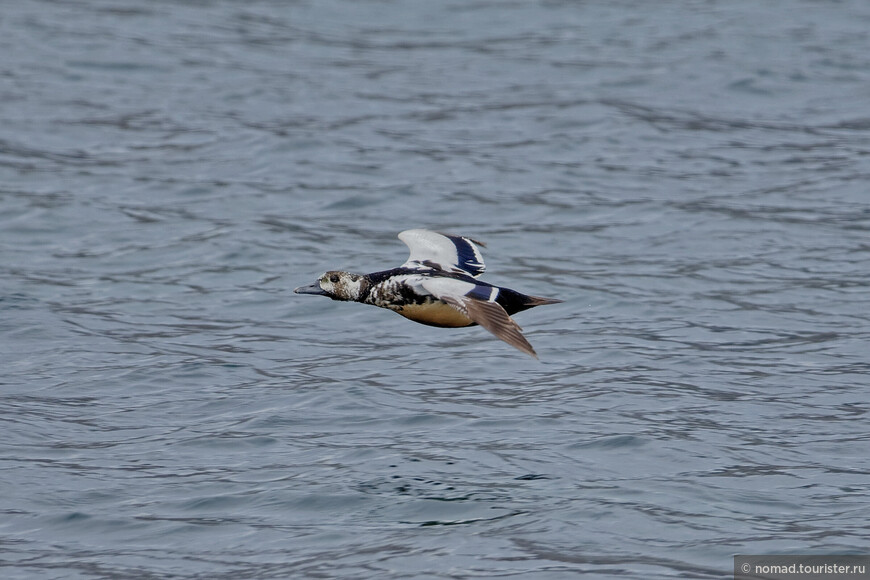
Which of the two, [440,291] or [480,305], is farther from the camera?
[440,291]

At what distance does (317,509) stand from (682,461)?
2.09 meters

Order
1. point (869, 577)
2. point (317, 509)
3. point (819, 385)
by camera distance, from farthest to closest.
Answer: point (819, 385)
point (317, 509)
point (869, 577)

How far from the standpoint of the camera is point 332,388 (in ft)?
29.6

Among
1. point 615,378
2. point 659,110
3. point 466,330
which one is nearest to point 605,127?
point 659,110

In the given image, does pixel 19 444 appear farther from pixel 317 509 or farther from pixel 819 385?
pixel 819 385

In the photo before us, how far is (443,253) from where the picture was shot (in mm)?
8805

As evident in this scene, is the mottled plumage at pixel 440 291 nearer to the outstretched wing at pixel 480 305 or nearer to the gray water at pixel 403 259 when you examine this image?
the outstretched wing at pixel 480 305

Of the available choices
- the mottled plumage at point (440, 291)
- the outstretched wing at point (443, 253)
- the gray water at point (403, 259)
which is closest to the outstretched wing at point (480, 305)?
the mottled plumage at point (440, 291)

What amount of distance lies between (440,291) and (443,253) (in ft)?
4.47

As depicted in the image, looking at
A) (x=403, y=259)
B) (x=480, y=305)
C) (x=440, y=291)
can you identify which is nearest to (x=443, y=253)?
(x=440, y=291)

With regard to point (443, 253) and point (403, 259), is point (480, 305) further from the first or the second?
point (403, 259)

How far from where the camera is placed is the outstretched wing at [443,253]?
860cm

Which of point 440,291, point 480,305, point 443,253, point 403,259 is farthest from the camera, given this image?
point 403,259

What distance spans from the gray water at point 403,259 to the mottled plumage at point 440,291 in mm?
796
